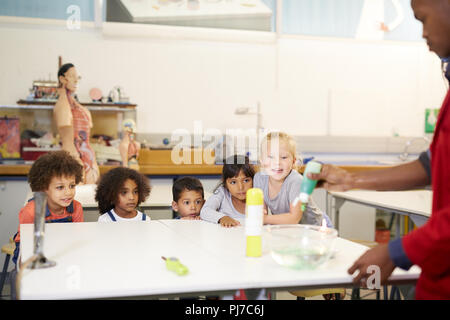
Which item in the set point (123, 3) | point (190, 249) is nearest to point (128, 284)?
point (190, 249)

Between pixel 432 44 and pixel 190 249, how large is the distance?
3.01 feet

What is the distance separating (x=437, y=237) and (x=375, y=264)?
0.60 ft

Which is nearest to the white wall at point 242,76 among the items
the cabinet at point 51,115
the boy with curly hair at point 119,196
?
the cabinet at point 51,115

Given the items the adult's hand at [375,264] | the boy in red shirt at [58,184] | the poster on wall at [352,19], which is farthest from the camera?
the poster on wall at [352,19]

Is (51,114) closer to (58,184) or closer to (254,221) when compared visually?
(58,184)

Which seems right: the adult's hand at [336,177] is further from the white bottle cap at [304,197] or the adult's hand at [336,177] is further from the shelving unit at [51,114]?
the shelving unit at [51,114]

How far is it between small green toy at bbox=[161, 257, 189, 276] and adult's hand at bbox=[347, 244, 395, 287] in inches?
16.3

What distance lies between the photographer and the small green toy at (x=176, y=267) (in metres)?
1.31

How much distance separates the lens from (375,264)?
1170 mm

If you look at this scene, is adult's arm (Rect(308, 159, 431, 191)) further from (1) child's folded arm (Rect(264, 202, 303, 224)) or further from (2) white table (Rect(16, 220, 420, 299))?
(1) child's folded arm (Rect(264, 202, 303, 224))

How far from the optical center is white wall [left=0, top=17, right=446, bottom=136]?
4.63m

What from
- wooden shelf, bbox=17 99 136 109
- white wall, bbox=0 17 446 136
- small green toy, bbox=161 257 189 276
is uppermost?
white wall, bbox=0 17 446 136

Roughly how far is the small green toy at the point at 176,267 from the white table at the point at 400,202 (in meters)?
1.70

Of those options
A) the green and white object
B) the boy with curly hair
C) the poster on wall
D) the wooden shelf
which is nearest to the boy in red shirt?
the boy with curly hair
